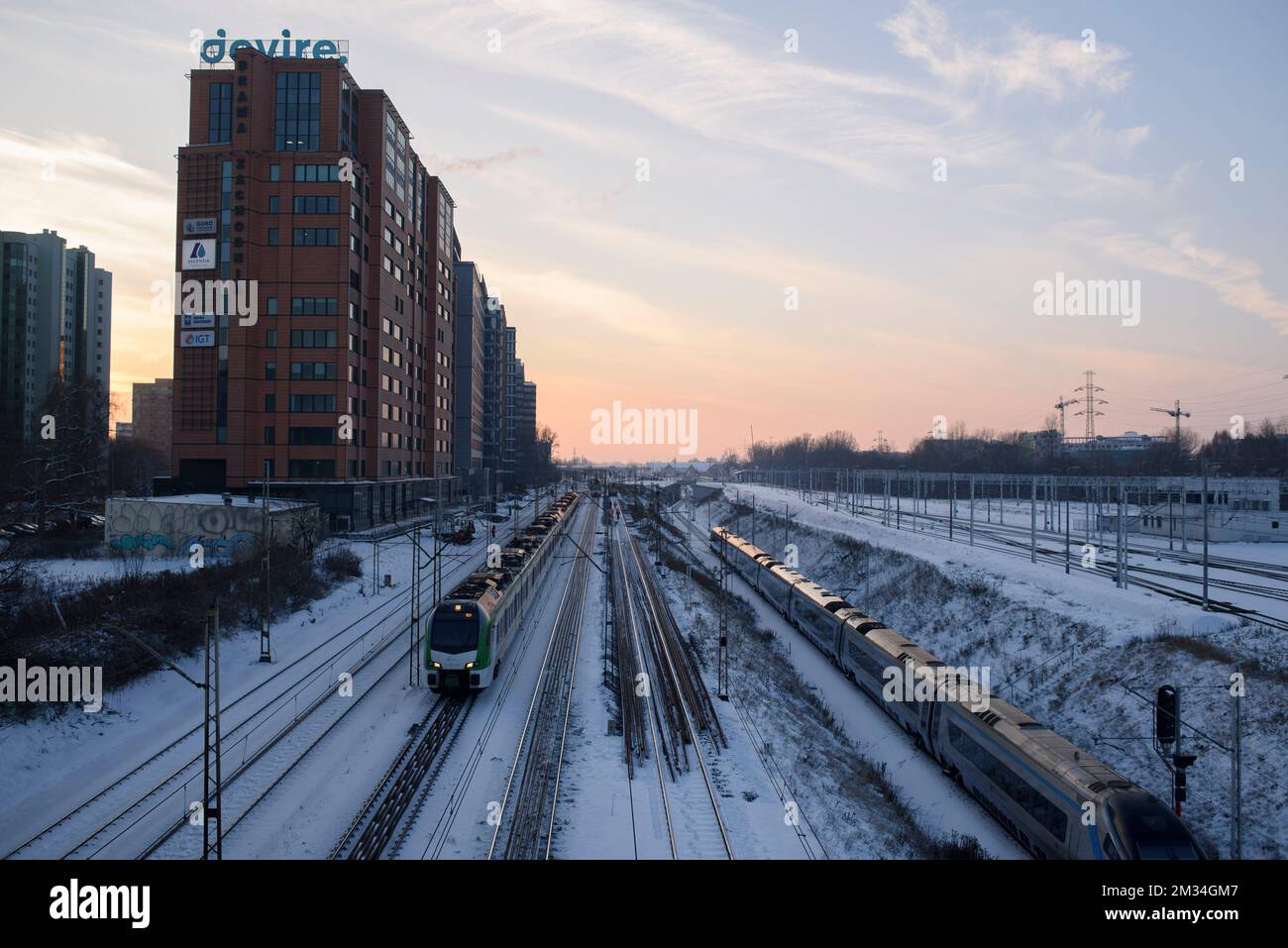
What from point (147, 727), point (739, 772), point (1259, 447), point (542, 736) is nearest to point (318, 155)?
point (147, 727)

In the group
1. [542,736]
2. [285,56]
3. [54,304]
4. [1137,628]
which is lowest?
[542,736]

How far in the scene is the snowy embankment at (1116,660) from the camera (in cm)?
1812

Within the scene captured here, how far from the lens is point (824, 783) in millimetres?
19672

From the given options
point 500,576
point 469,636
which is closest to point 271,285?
point 500,576

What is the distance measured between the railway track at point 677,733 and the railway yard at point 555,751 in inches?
3.3

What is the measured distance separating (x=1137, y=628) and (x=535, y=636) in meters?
23.2

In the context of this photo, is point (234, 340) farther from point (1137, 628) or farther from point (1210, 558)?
point (1210, 558)

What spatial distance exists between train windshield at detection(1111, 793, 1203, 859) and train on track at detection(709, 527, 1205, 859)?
2 centimetres

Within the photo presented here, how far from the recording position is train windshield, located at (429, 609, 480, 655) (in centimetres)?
2270

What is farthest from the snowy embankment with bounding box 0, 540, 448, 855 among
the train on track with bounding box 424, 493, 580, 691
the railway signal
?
the railway signal

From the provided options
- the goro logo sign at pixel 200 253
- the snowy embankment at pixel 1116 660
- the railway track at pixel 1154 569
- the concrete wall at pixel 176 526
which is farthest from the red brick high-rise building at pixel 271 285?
the railway track at pixel 1154 569

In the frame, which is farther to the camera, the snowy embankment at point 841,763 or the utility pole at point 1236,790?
the snowy embankment at point 841,763

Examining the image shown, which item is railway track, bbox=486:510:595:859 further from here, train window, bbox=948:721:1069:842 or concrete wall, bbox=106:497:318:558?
concrete wall, bbox=106:497:318:558
